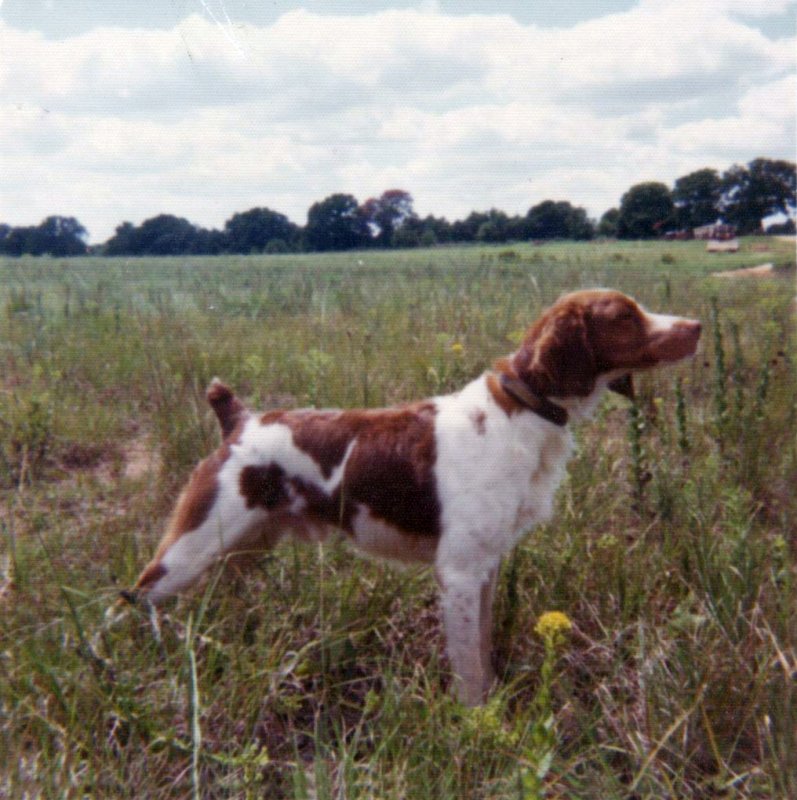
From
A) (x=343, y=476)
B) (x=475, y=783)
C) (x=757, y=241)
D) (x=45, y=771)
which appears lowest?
(x=475, y=783)

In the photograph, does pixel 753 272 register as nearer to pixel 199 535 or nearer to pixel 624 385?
pixel 624 385

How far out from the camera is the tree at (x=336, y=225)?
15.7ft

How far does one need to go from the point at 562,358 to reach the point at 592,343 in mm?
131

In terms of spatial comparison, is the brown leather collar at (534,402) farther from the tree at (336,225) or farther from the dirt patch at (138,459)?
the tree at (336,225)

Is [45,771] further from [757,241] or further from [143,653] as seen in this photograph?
[757,241]

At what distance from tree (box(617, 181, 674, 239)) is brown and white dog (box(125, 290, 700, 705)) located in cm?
159

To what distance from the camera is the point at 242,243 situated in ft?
17.1

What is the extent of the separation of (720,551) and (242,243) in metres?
3.57

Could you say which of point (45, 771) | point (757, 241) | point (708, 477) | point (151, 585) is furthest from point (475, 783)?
point (757, 241)

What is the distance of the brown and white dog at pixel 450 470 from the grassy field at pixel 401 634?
0.16 meters

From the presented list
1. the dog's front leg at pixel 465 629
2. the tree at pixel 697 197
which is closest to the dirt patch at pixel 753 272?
the tree at pixel 697 197

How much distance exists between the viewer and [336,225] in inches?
191

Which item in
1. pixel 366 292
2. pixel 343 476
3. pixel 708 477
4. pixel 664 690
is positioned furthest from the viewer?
pixel 366 292

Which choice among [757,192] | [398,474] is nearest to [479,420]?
[398,474]
